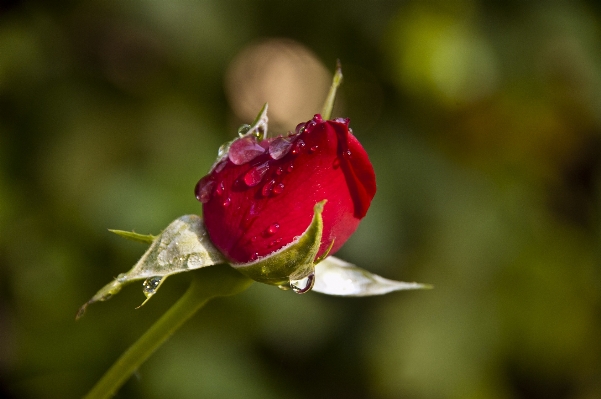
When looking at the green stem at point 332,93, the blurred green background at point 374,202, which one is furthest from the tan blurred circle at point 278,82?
the green stem at point 332,93

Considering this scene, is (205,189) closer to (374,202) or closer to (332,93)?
(332,93)

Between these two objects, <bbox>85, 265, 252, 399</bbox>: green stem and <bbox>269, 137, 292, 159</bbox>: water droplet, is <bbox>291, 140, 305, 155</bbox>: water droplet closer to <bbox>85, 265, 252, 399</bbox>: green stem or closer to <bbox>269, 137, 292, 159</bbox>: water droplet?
<bbox>269, 137, 292, 159</bbox>: water droplet

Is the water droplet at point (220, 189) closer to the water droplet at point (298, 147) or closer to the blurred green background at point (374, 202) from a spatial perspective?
the water droplet at point (298, 147)

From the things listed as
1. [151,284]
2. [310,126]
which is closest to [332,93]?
[310,126]

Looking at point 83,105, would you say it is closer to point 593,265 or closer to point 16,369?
point 16,369

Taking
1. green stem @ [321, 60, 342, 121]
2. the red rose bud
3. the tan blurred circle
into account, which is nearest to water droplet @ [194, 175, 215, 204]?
the red rose bud

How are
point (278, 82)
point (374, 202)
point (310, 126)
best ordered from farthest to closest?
point (278, 82)
point (374, 202)
point (310, 126)

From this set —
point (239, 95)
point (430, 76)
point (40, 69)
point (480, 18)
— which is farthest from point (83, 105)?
point (480, 18)
